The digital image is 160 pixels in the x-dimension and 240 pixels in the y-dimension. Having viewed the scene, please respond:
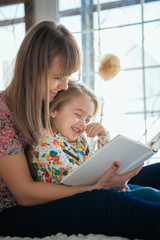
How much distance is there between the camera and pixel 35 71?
1.27 m

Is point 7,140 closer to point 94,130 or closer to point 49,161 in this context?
point 49,161

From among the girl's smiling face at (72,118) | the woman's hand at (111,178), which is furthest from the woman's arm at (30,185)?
the girl's smiling face at (72,118)

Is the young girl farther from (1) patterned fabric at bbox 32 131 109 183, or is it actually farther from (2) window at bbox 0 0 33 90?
(2) window at bbox 0 0 33 90

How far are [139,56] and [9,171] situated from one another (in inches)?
67.6

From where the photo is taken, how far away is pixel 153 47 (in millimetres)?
2514

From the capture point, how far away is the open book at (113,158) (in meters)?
1.03

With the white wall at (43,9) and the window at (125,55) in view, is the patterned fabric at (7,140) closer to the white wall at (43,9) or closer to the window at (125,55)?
the window at (125,55)

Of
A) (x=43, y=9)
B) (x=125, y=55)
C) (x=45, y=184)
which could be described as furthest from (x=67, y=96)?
(x=43, y=9)

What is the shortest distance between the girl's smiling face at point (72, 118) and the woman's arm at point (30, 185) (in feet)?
1.08

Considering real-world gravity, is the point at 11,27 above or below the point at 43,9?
below

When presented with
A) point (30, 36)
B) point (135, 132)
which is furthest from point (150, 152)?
point (135, 132)

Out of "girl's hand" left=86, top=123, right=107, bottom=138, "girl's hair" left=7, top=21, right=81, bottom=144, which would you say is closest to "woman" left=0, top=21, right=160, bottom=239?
"girl's hair" left=7, top=21, right=81, bottom=144

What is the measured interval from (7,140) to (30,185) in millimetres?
181

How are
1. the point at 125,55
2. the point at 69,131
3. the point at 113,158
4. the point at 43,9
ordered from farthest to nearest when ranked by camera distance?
the point at 43,9 → the point at 125,55 → the point at 69,131 → the point at 113,158
